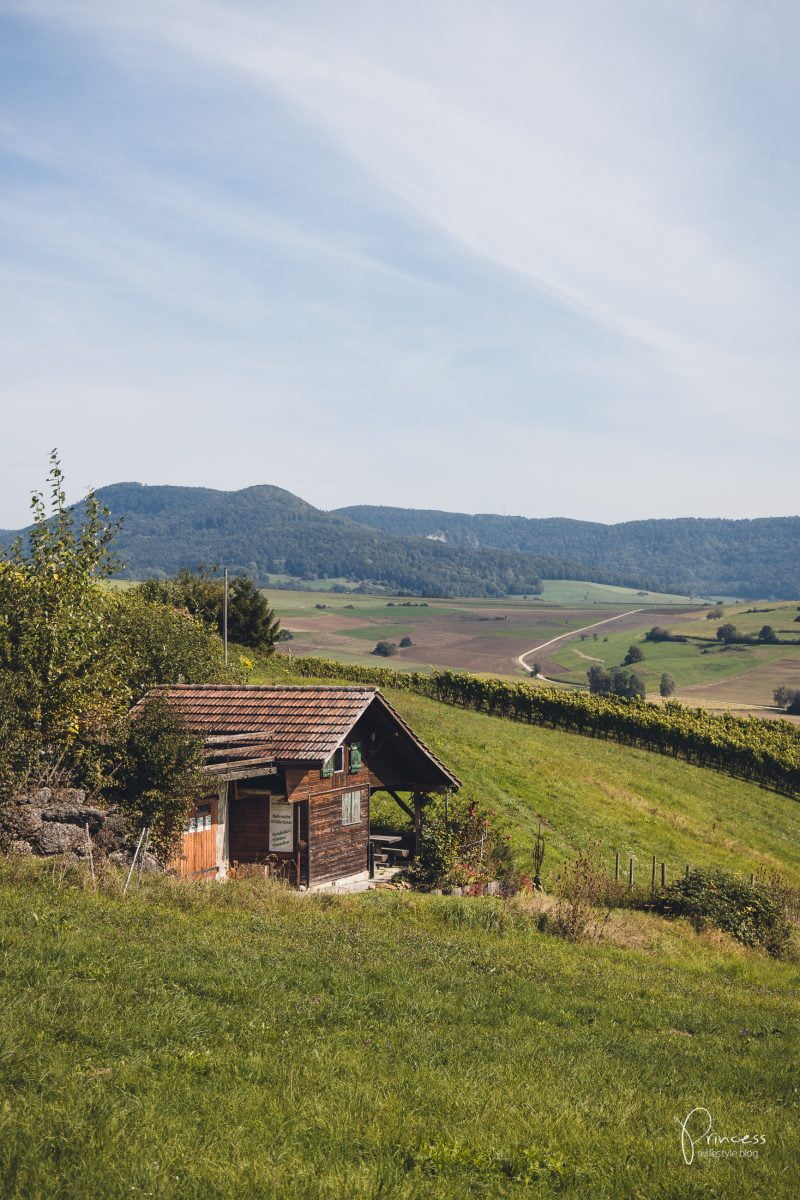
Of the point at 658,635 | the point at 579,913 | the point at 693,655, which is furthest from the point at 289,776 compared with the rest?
the point at 658,635

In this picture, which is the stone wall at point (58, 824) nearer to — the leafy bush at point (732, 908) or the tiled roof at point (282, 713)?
the tiled roof at point (282, 713)

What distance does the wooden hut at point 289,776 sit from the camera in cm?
2472

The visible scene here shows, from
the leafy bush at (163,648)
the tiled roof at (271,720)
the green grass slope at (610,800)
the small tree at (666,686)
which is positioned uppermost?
the leafy bush at (163,648)

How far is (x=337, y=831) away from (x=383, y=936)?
9773 millimetres

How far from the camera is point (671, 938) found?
76.2 feet

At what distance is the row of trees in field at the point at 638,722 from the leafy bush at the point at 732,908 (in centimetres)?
3534

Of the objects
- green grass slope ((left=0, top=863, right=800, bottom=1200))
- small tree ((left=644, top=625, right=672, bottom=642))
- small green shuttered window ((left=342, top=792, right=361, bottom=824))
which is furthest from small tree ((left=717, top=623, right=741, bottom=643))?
green grass slope ((left=0, top=863, right=800, bottom=1200))

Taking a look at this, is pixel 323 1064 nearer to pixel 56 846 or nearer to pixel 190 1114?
pixel 190 1114

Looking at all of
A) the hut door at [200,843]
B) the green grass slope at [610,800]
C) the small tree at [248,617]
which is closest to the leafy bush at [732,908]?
the green grass slope at [610,800]

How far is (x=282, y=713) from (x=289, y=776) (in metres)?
2.06

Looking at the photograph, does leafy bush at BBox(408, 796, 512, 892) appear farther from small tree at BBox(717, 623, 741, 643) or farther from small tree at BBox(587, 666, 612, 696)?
small tree at BBox(717, 623, 741, 643)

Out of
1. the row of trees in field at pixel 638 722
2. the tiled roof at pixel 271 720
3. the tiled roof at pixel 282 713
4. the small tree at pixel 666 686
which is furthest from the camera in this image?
the small tree at pixel 666 686

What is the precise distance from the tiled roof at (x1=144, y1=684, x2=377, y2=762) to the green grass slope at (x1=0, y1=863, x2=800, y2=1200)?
6513 millimetres

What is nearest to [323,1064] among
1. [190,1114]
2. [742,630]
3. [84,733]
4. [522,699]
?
[190,1114]
